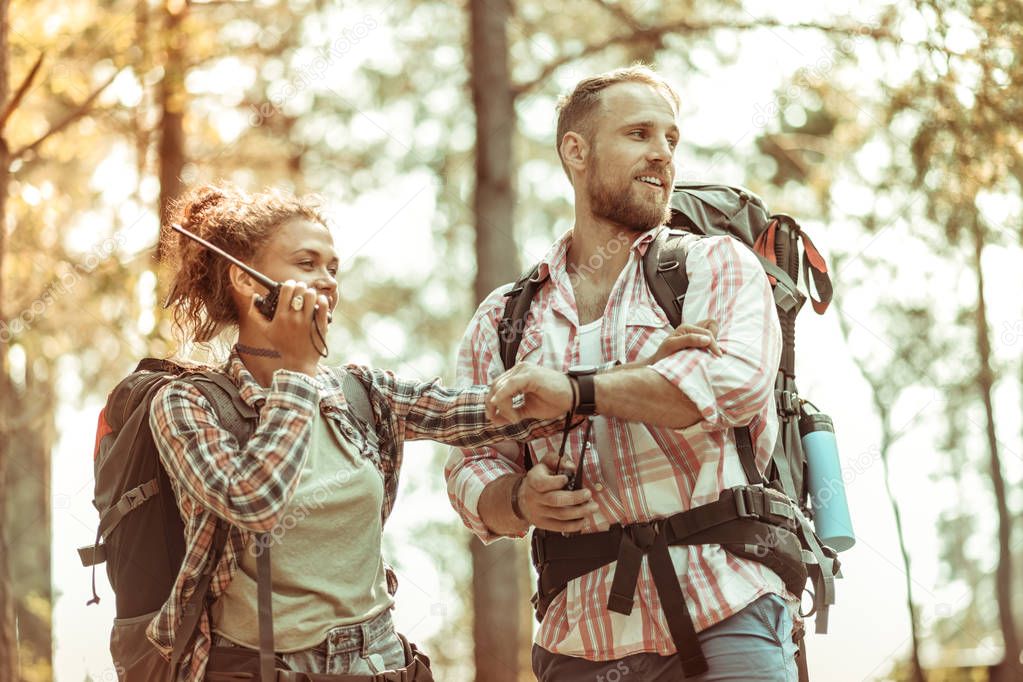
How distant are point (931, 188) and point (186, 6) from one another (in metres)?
8.48

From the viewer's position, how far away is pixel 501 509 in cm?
372

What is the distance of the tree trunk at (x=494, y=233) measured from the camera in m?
9.87

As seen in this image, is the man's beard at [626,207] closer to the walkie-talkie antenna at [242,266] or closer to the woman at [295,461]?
the woman at [295,461]

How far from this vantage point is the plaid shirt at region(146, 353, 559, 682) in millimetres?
3033

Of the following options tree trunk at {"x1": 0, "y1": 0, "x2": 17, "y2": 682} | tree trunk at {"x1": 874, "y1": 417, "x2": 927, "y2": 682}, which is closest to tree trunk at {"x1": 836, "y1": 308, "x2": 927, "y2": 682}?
tree trunk at {"x1": 874, "y1": 417, "x2": 927, "y2": 682}

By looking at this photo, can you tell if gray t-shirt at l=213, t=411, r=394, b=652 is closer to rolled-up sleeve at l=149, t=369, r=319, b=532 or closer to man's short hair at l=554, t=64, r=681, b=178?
rolled-up sleeve at l=149, t=369, r=319, b=532

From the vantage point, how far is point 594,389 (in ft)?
11.0

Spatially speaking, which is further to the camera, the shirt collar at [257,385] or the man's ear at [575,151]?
the man's ear at [575,151]

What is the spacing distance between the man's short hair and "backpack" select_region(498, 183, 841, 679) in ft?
1.35

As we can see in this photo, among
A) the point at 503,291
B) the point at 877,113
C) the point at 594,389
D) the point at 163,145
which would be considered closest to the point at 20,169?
the point at 163,145

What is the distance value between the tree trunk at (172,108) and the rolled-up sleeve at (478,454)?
6.55 m

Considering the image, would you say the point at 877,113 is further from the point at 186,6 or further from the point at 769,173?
the point at 186,6

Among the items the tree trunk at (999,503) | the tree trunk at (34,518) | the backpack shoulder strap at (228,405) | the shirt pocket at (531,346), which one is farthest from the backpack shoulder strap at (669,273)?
the tree trunk at (999,503)

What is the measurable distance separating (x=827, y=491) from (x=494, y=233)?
6521 mm
